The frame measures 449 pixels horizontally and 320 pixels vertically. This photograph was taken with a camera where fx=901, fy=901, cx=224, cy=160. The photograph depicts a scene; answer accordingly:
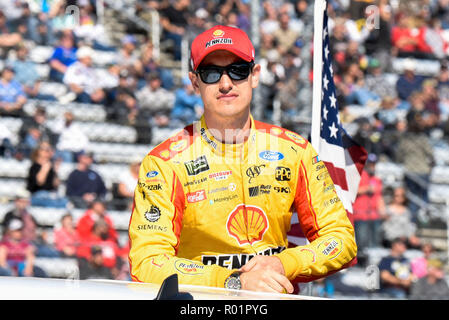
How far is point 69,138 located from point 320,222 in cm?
852

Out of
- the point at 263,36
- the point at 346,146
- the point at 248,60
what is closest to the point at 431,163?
the point at 263,36

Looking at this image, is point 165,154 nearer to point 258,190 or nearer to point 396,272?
point 258,190

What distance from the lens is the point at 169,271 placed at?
4.20m

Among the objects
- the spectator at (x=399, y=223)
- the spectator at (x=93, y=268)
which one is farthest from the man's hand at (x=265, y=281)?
the spectator at (x=399, y=223)

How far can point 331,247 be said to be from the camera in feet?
15.0

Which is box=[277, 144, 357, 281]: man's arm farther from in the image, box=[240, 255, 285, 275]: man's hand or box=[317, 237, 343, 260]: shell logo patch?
box=[240, 255, 285, 275]: man's hand

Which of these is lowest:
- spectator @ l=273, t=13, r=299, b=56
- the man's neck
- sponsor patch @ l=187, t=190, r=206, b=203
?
sponsor patch @ l=187, t=190, r=206, b=203

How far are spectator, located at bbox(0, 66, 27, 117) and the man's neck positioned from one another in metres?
8.53

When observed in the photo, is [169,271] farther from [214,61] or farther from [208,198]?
[214,61]

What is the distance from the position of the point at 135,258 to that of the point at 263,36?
12201 mm

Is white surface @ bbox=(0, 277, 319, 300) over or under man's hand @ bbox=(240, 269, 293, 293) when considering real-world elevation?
over

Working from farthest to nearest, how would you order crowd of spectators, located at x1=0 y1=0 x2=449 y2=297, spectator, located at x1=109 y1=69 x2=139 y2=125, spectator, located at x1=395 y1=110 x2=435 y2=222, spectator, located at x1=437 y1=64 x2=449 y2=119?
spectator, located at x1=437 y1=64 x2=449 y2=119 < spectator, located at x1=395 y1=110 x2=435 y2=222 < spectator, located at x1=109 y1=69 x2=139 y2=125 < crowd of spectators, located at x1=0 y1=0 x2=449 y2=297

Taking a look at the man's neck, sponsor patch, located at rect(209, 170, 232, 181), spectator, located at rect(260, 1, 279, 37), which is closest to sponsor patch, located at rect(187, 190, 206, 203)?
sponsor patch, located at rect(209, 170, 232, 181)

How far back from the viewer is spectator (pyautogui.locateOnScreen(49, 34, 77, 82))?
45.6 feet
